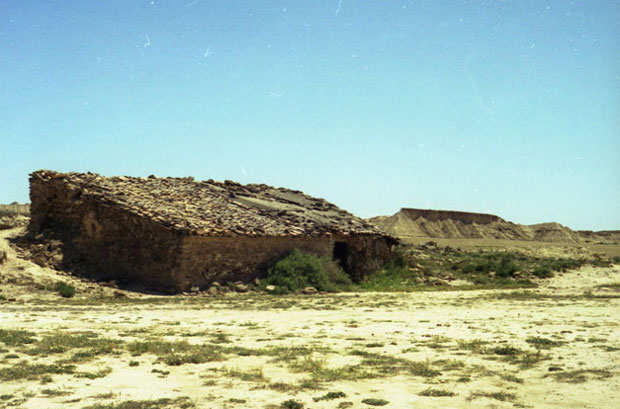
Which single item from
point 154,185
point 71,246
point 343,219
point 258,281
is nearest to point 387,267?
point 343,219

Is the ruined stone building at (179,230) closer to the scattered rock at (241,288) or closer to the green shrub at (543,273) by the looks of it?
the scattered rock at (241,288)

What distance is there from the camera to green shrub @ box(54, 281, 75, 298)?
16997 mm

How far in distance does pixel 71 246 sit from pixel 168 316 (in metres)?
9.13

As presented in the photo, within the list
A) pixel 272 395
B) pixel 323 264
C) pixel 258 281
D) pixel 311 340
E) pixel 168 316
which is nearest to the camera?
pixel 272 395

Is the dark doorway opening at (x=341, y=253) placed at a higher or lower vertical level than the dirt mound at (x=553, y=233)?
lower

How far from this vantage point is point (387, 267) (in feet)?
83.0

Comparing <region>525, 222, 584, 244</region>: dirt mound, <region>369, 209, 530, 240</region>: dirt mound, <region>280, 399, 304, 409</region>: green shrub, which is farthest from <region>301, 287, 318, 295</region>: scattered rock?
<region>525, 222, 584, 244</region>: dirt mound

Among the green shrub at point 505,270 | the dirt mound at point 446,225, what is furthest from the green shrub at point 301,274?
the dirt mound at point 446,225

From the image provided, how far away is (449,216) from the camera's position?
8444cm

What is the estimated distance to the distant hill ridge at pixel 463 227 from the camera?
78.9m

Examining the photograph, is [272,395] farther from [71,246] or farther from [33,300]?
[71,246]

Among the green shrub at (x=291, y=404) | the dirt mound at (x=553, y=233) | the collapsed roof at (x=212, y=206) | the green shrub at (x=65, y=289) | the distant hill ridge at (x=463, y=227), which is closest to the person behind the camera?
the green shrub at (x=291, y=404)

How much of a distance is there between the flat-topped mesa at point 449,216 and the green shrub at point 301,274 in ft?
Answer: 199

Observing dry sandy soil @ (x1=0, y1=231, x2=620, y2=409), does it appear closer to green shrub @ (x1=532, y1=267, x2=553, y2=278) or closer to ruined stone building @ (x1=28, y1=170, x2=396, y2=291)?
ruined stone building @ (x1=28, y1=170, x2=396, y2=291)
